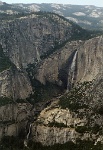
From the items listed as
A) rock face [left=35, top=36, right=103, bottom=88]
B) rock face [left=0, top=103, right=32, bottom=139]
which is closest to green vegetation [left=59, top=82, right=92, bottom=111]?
rock face [left=0, top=103, right=32, bottom=139]

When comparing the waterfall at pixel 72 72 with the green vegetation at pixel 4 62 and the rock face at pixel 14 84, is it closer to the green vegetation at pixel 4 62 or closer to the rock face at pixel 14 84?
the rock face at pixel 14 84

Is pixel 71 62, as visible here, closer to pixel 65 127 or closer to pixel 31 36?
pixel 31 36

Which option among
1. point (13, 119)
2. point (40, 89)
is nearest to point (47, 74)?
point (40, 89)

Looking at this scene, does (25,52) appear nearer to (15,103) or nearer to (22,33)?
(22,33)

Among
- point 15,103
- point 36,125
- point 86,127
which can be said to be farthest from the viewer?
point 15,103

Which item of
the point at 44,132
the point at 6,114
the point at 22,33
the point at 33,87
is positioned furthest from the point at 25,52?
the point at 44,132

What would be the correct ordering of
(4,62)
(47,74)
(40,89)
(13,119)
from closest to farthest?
(13,119) → (4,62) → (40,89) → (47,74)
